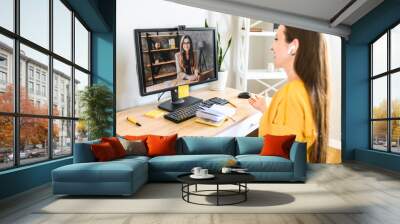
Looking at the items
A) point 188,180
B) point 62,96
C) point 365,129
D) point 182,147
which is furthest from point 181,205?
point 365,129

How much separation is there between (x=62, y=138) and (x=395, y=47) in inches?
220

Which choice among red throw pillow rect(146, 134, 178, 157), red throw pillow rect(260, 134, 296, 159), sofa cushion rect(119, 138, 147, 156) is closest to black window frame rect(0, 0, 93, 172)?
sofa cushion rect(119, 138, 147, 156)

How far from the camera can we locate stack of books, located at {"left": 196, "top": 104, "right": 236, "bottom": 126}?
7883 mm

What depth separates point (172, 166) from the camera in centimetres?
571

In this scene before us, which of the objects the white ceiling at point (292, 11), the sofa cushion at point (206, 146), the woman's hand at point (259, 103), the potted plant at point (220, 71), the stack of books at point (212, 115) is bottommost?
the sofa cushion at point (206, 146)

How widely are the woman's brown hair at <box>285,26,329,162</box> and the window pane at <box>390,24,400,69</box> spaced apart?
123cm

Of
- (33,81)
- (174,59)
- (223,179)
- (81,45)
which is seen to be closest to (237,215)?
(223,179)

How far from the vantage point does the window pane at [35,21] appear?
495 centimetres

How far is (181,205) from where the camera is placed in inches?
166

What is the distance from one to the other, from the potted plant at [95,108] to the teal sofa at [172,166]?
1.41 meters

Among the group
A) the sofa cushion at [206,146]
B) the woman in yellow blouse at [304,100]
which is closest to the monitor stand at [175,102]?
the woman in yellow blouse at [304,100]

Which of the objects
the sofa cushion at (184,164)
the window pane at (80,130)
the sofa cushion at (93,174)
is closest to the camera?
the sofa cushion at (93,174)

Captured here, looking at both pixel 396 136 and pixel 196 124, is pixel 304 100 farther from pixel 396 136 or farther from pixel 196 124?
pixel 196 124

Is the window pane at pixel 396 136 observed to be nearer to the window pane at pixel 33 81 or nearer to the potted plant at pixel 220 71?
the potted plant at pixel 220 71
